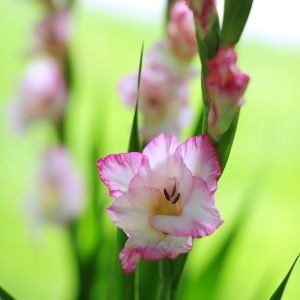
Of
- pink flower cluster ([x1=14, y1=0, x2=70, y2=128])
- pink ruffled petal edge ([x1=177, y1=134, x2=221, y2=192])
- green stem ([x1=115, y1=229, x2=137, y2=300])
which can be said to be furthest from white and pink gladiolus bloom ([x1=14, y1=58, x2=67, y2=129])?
pink ruffled petal edge ([x1=177, y1=134, x2=221, y2=192])

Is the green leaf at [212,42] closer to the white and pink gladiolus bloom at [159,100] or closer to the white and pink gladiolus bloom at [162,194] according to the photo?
the white and pink gladiolus bloom at [162,194]

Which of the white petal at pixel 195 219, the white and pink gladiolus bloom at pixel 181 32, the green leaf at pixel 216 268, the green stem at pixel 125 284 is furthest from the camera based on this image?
the green leaf at pixel 216 268

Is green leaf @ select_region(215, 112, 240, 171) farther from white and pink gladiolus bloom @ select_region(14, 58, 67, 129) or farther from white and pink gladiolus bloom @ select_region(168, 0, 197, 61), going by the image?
white and pink gladiolus bloom @ select_region(14, 58, 67, 129)

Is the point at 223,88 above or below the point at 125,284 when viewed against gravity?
above

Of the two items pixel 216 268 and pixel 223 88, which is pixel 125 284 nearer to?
pixel 223 88

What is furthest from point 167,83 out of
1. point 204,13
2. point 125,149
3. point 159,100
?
point 125,149

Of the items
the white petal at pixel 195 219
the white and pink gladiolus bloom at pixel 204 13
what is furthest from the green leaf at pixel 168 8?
the white petal at pixel 195 219
